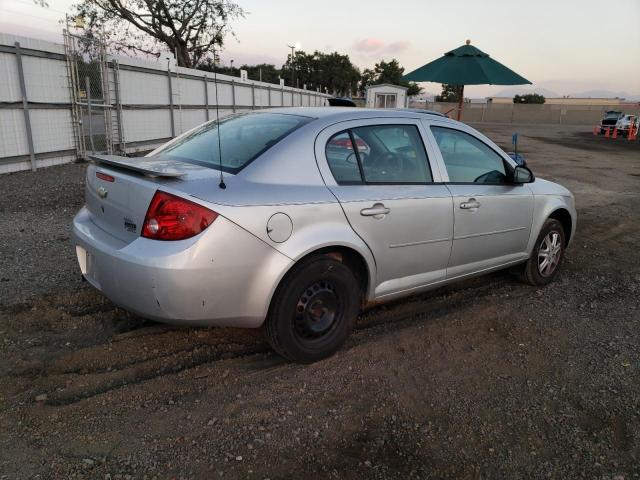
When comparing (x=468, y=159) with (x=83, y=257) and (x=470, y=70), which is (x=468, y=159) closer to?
(x=83, y=257)

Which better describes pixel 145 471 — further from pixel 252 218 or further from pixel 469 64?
pixel 469 64

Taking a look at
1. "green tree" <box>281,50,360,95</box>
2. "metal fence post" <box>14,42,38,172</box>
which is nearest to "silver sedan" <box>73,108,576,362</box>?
"metal fence post" <box>14,42,38,172</box>

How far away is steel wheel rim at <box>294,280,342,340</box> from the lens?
3.13m

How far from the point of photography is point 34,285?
4.36m

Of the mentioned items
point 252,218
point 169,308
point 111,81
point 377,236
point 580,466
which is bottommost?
point 580,466

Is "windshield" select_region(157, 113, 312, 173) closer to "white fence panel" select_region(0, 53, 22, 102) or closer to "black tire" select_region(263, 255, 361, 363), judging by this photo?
"black tire" select_region(263, 255, 361, 363)

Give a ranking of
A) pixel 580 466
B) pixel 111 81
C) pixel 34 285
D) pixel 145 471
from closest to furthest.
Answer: pixel 145 471, pixel 580 466, pixel 34 285, pixel 111 81

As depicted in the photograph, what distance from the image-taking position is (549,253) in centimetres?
494

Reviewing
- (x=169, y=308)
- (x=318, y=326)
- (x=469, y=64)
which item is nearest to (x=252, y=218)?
(x=169, y=308)

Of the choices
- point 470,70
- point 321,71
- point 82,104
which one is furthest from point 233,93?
point 321,71

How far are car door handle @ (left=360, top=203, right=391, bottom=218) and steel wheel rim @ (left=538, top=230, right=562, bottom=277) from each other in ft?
7.22

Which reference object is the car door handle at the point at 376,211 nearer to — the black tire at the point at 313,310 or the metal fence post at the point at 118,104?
the black tire at the point at 313,310

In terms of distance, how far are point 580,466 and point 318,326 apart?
1.59 meters

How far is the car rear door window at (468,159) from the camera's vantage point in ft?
13.0
